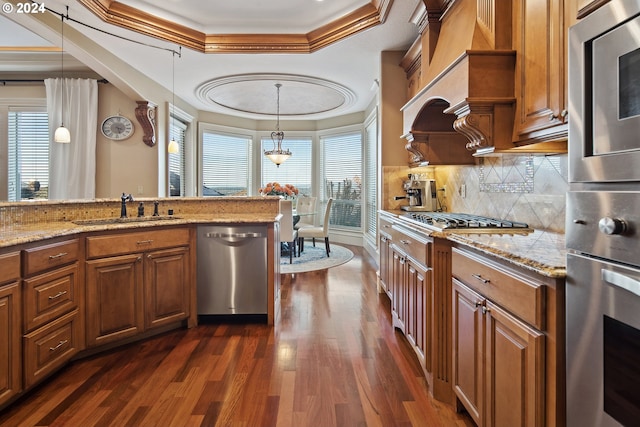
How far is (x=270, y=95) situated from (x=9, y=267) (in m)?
4.75

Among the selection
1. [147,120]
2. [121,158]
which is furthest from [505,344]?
[121,158]

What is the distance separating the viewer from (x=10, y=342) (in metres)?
1.79

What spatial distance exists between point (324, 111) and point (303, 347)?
5.46 m

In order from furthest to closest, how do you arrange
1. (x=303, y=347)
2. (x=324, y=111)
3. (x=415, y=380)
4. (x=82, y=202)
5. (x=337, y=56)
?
(x=324, y=111) < (x=337, y=56) < (x=82, y=202) < (x=303, y=347) < (x=415, y=380)

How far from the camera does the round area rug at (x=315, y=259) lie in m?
5.08

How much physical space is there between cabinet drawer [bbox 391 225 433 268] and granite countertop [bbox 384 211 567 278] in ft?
0.38

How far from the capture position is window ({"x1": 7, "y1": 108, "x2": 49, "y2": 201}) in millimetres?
4980

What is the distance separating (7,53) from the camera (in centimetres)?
449

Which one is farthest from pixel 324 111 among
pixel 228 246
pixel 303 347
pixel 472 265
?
pixel 472 265

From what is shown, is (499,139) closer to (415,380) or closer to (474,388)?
(474,388)

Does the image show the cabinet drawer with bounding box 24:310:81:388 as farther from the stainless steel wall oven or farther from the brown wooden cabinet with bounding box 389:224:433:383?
the stainless steel wall oven

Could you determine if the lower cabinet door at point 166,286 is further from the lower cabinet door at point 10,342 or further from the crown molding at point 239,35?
the crown molding at point 239,35

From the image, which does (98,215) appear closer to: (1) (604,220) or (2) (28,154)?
(2) (28,154)

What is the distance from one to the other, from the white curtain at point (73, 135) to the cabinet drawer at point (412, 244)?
168 inches
